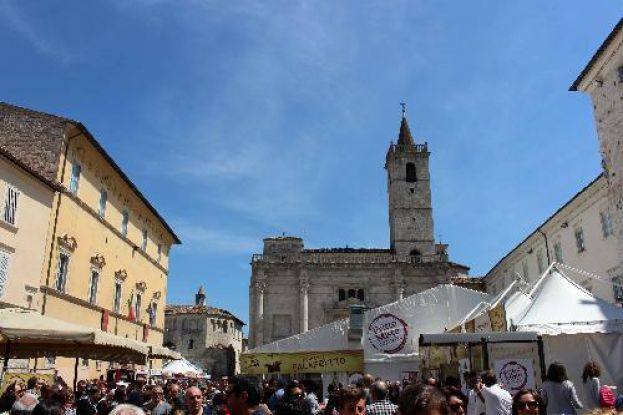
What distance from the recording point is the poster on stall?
10289 mm

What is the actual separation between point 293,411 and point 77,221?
1902 centimetres

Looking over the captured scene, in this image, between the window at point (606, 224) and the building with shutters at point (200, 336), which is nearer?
the window at point (606, 224)

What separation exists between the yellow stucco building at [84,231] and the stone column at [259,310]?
21.9 meters

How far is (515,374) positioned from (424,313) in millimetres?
5053

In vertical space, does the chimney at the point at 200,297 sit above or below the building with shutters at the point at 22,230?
above

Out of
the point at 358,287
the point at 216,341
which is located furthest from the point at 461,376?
the point at 216,341

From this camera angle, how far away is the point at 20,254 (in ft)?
58.1

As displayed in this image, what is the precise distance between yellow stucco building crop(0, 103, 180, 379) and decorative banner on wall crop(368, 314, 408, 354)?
448 inches

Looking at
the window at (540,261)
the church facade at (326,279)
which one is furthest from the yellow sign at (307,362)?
the church facade at (326,279)

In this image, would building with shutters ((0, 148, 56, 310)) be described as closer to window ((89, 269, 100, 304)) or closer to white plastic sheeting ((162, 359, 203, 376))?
window ((89, 269, 100, 304))

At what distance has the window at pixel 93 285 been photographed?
77.0ft

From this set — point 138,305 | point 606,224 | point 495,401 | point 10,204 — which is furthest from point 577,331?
point 138,305

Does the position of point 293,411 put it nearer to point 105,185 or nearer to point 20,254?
point 20,254

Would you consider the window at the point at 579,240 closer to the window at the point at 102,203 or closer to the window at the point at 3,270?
the window at the point at 102,203
